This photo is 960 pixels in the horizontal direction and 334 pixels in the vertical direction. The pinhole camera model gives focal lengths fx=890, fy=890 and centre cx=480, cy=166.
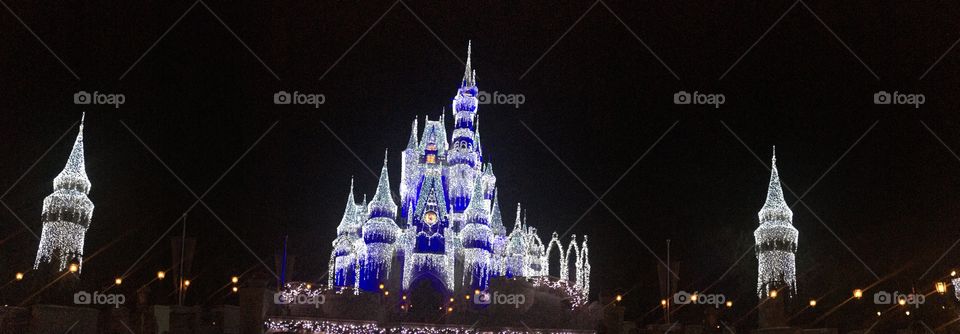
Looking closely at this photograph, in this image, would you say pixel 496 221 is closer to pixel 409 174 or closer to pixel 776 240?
pixel 409 174

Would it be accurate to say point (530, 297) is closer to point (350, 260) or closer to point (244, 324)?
point (244, 324)

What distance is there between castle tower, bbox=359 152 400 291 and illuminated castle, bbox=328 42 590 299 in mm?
57

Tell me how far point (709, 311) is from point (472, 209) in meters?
24.8

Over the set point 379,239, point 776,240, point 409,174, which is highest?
point 409,174

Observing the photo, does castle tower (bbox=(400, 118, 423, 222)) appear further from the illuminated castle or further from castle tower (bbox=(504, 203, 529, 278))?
castle tower (bbox=(504, 203, 529, 278))

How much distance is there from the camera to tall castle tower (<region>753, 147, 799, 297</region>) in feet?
144

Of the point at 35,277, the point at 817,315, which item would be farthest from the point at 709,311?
the point at 35,277

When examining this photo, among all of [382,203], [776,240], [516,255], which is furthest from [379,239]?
[776,240]

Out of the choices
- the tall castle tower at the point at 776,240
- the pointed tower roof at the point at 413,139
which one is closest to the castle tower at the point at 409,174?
the pointed tower roof at the point at 413,139

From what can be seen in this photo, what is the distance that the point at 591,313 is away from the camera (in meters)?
36.6

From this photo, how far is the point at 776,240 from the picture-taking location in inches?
1743

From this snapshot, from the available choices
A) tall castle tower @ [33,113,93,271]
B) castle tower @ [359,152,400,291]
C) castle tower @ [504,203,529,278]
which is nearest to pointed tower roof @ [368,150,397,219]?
castle tower @ [359,152,400,291]

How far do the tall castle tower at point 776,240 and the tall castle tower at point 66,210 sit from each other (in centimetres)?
3336

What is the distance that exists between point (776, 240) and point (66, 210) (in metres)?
35.0
